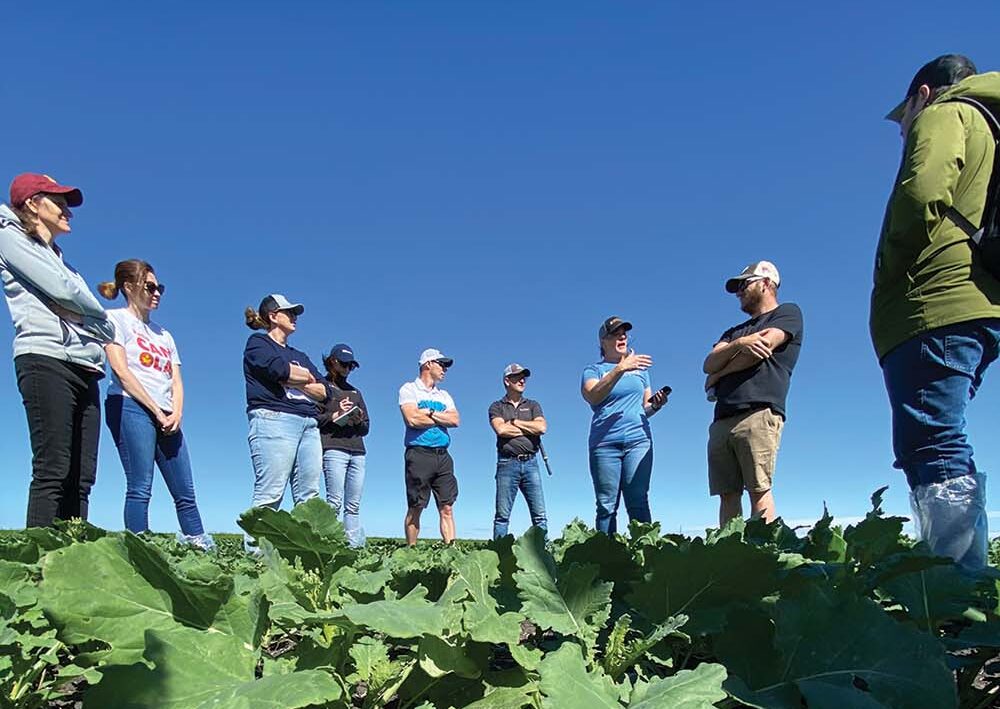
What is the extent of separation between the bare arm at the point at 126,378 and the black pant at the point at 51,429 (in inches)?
34.2

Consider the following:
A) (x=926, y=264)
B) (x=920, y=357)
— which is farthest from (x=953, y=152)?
(x=920, y=357)

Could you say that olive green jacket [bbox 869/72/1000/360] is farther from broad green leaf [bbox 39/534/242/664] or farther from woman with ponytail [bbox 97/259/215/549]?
woman with ponytail [bbox 97/259/215/549]

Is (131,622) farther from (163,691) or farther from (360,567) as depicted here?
(360,567)

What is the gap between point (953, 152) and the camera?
302 cm

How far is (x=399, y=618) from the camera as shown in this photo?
0.99 metres

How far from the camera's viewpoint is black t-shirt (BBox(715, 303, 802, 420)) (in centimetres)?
498

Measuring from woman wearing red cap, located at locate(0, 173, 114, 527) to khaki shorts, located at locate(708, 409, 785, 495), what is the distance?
4241 mm

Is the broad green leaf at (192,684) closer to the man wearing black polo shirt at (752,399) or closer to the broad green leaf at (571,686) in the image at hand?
the broad green leaf at (571,686)

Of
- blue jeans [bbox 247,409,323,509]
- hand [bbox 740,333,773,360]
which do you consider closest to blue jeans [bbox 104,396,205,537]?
blue jeans [bbox 247,409,323,509]

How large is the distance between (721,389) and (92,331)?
432 cm

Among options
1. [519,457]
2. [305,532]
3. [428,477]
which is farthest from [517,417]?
[305,532]

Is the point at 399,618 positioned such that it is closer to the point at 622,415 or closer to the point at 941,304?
the point at 941,304

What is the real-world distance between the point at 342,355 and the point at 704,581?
774 cm

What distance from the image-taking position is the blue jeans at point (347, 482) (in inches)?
299
